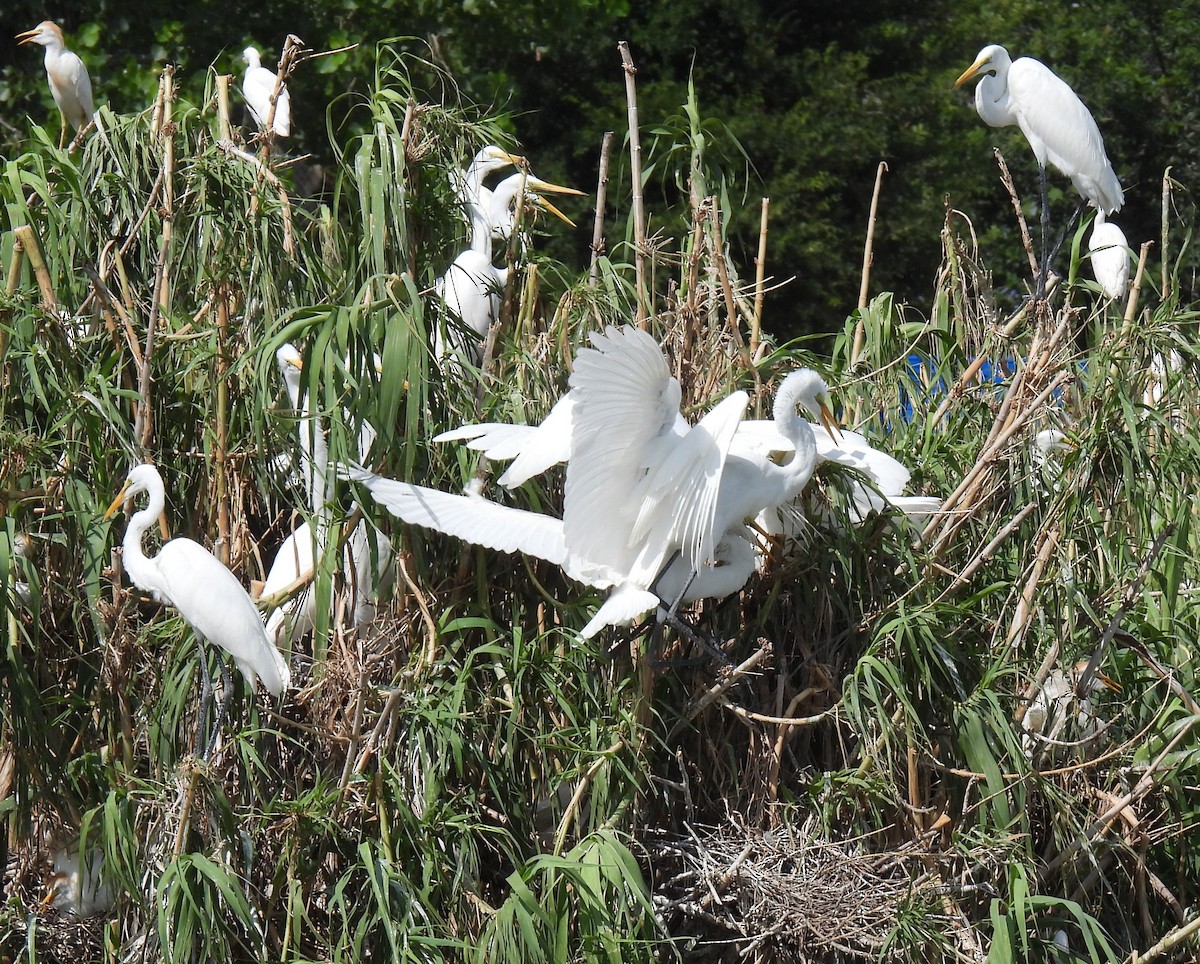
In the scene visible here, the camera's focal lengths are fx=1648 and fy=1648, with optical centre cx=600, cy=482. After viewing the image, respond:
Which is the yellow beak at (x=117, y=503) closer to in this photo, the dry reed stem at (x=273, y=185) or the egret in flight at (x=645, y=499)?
the egret in flight at (x=645, y=499)

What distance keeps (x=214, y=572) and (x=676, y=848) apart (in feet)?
3.92

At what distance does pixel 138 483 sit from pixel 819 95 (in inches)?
283

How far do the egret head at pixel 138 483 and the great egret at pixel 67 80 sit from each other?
3.12 metres

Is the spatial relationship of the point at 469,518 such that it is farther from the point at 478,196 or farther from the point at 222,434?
the point at 478,196

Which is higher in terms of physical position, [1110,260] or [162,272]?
[162,272]

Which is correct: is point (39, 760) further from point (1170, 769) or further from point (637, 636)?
point (1170, 769)

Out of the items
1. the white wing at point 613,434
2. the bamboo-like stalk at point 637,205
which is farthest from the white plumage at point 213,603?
the bamboo-like stalk at point 637,205

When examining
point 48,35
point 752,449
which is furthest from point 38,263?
point 48,35

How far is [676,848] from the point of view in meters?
3.71

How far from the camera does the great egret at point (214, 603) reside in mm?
3521

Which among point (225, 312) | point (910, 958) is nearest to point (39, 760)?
point (225, 312)

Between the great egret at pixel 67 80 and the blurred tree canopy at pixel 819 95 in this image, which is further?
the blurred tree canopy at pixel 819 95

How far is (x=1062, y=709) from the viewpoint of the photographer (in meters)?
3.98

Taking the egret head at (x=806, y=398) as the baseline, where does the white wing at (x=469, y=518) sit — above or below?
below
